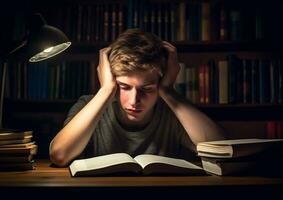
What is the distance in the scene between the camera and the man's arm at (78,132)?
1.27 meters

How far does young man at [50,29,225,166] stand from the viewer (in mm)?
1347

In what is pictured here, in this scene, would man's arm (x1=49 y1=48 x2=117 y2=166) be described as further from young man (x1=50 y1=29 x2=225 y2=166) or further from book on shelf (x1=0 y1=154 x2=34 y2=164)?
book on shelf (x1=0 y1=154 x2=34 y2=164)

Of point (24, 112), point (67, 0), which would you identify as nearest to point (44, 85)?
point (24, 112)

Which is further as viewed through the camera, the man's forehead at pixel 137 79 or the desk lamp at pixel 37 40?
the man's forehead at pixel 137 79

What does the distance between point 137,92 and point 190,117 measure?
0.80ft

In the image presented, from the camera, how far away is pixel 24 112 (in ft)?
7.38

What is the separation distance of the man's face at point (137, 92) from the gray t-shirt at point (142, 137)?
0.10 meters

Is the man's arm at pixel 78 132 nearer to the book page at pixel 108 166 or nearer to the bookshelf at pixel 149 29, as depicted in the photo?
the book page at pixel 108 166

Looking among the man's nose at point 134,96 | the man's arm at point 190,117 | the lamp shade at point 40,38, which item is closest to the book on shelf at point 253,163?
the man's arm at point 190,117

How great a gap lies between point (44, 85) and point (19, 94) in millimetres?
146

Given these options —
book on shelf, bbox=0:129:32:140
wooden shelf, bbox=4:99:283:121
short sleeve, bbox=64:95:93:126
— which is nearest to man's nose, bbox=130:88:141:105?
short sleeve, bbox=64:95:93:126

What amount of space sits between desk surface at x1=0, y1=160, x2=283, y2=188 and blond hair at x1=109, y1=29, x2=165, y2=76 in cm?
55

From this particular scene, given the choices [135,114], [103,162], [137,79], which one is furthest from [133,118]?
[103,162]

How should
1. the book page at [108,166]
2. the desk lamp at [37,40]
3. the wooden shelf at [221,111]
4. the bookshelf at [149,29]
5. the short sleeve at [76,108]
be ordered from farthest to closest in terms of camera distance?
the wooden shelf at [221,111]
the bookshelf at [149,29]
the short sleeve at [76,108]
the desk lamp at [37,40]
the book page at [108,166]
